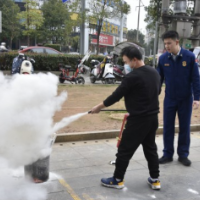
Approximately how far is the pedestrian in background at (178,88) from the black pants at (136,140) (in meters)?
1.03

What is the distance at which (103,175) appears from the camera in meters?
3.97

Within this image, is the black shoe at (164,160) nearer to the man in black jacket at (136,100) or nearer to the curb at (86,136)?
the man in black jacket at (136,100)

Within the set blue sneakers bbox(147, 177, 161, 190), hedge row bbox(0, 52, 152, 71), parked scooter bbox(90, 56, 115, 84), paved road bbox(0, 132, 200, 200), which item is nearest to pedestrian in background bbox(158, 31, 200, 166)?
paved road bbox(0, 132, 200, 200)

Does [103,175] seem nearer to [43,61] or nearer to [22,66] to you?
[22,66]

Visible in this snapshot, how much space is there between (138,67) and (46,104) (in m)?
1.13

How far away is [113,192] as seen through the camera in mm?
3475

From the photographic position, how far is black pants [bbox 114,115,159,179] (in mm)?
3297

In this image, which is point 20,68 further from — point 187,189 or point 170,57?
point 187,189

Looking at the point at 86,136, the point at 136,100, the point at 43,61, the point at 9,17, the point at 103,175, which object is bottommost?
the point at 103,175

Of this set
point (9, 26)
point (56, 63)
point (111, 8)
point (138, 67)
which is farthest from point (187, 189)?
point (9, 26)

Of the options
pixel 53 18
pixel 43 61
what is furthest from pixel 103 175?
pixel 53 18

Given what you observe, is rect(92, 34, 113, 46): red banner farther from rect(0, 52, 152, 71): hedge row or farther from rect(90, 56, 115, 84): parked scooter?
rect(90, 56, 115, 84): parked scooter

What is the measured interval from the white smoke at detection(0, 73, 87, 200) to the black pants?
33.9 inches

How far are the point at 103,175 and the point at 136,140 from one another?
3.07ft
